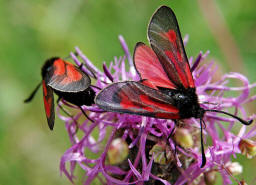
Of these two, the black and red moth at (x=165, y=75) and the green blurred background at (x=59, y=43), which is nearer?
the black and red moth at (x=165, y=75)

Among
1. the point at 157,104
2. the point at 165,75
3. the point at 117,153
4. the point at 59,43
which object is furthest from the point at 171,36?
the point at 59,43

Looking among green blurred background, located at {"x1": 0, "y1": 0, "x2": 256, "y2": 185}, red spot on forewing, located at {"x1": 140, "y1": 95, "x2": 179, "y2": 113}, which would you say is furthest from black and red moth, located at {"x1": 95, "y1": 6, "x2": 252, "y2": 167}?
green blurred background, located at {"x1": 0, "y1": 0, "x2": 256, "y2": 185}

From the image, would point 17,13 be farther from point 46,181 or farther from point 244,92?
point 244,92

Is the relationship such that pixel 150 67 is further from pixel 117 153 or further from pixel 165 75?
pixel 117 153

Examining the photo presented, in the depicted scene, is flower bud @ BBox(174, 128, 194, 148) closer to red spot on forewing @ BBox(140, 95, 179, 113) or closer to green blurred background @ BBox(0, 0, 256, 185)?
red spot on forewing @ BBox(140, 95, 179, 113)

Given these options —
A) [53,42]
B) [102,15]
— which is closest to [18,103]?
[53,42]

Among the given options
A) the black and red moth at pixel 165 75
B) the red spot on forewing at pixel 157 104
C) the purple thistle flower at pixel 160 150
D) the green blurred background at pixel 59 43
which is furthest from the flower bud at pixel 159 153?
the green blurred background at pixel 59 43

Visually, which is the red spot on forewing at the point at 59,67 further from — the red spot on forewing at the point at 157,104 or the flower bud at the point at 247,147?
the flower bud at the point at 247,147
